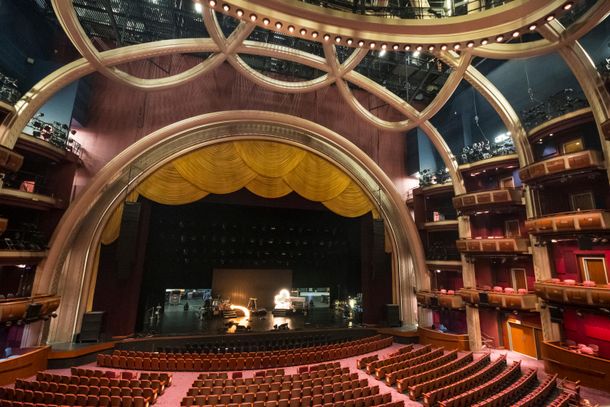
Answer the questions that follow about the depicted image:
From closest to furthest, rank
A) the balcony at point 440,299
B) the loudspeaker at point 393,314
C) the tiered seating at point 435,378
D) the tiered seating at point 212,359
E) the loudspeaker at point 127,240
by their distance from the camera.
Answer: the tiered seating at point 435,378
the tiered seating at point 212,359
the loudspeaker at point 127,240
the balcony at point 440,299
the loudspeaker at point 393,314

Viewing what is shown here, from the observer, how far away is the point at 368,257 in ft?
65.4

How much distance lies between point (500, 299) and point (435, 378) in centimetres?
574

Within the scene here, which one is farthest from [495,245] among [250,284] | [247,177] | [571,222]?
[250,284]

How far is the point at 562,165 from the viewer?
38.8 ft

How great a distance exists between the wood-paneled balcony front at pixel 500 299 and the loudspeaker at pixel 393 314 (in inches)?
172

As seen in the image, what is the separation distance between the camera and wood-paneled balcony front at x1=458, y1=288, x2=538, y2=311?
518 inches

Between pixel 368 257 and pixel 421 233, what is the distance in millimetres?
3791

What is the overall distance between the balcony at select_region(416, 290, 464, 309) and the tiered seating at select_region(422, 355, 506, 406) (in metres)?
4.01

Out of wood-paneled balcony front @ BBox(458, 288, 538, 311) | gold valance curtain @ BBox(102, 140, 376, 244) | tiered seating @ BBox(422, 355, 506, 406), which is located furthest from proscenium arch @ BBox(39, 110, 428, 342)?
tiered seating @ BBox(422, 355, 506, 406)

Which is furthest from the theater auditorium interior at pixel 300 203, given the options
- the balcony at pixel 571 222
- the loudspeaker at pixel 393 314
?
the loudspeaker at pixel 393 314

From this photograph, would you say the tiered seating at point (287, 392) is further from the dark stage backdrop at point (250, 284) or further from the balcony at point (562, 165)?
the balcony at point (562, 165)

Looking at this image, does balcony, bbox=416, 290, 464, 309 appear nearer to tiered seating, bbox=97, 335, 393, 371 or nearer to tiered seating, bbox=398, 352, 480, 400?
tiered seating, bbox=398, 352, 480, 400

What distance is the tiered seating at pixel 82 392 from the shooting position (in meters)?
8.23

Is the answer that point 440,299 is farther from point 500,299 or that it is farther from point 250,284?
point 250,284
